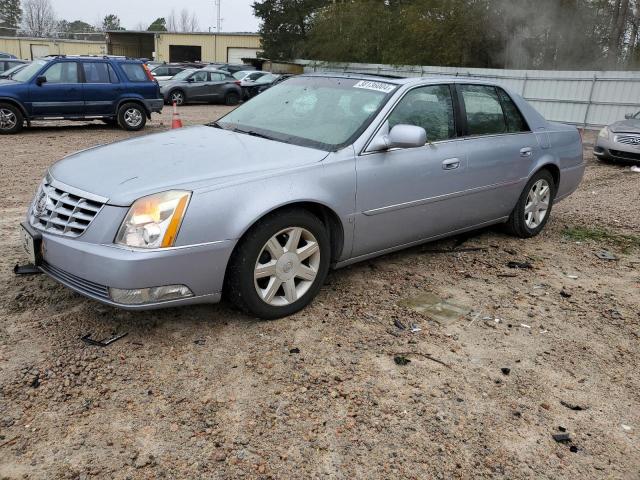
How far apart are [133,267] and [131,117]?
35.3ft

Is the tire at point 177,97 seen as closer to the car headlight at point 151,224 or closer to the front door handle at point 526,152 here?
the front door handle at point 526,152

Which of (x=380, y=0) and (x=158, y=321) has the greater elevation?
(x=380, y=0)

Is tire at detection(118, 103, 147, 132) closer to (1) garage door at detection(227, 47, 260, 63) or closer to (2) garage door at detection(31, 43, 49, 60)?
(2) garage door at detection(31, 43, 49, 60)

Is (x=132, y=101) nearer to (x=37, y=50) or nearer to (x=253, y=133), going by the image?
(x=253, y=133)

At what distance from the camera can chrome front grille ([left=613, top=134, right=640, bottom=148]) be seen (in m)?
10.0

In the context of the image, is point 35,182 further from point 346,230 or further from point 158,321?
point 346,230

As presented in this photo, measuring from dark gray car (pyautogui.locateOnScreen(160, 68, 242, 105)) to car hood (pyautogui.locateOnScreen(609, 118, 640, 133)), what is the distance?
14.3 meters

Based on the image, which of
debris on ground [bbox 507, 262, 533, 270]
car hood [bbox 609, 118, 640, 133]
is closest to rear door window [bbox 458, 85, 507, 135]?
debris on ground [bbox 507, 262, 533, 270]

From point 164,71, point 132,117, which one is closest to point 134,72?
point 132,117

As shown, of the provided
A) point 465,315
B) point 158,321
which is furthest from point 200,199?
point 465,315

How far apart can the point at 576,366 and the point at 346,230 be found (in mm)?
1597

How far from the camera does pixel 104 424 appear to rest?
250cm

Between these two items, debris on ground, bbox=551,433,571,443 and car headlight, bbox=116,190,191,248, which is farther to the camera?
car headlight, bbox=116,190,191,248

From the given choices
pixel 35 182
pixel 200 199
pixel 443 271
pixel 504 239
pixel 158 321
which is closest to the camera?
pixel 200 199
